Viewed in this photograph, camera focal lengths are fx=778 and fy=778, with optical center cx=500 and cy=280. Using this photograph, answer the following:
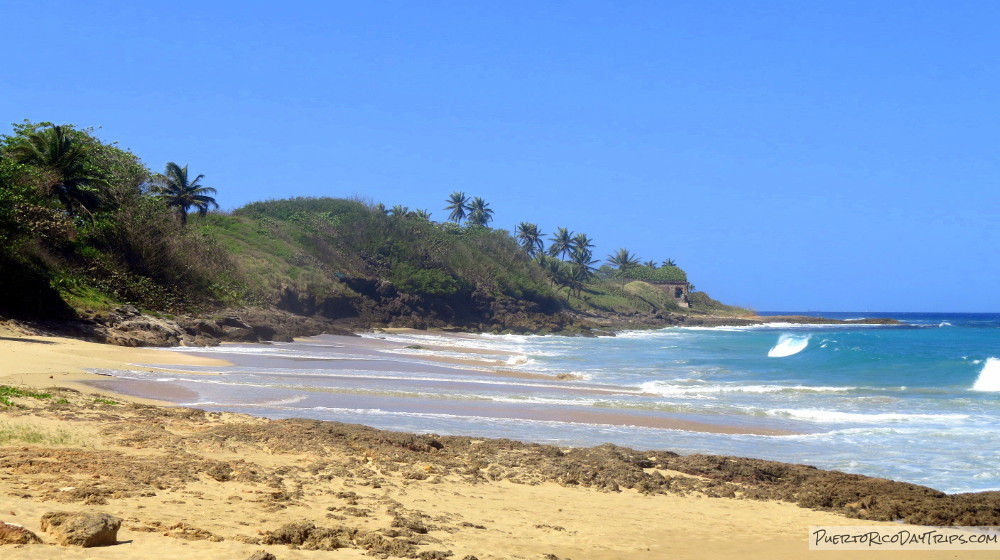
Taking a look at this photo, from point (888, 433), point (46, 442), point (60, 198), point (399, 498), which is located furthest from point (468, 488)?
point (60, 198)

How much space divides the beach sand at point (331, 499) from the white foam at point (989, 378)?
18000 mm

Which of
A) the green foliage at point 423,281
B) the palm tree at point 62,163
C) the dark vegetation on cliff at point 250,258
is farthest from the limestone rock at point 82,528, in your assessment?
the green foliage at point 423,281

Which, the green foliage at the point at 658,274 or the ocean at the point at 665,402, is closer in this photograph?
the ocean at the point at 665,402

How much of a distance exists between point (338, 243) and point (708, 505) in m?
59.1

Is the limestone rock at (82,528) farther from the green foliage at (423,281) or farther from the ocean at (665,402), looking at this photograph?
the green foliage at (423,281)

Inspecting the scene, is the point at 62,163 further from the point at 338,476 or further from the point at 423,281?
the point at 423,281

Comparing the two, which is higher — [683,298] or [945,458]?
[683,298]

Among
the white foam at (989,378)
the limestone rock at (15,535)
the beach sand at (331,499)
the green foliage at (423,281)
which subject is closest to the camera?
the limestone rock at (15,535)

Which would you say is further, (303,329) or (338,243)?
(338,243)

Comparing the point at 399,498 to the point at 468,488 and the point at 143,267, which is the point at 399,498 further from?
the point at 143,267

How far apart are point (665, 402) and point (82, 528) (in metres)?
14.6

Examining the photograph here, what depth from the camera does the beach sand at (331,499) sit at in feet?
17.8

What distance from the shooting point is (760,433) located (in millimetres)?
13688

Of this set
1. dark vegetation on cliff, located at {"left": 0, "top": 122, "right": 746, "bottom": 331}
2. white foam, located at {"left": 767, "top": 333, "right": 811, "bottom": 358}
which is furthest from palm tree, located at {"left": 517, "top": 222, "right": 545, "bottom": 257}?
white foam, located at {"left": 767, "top": 333, "right": 811, "bottom": 358}
